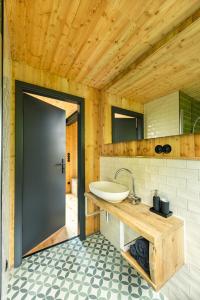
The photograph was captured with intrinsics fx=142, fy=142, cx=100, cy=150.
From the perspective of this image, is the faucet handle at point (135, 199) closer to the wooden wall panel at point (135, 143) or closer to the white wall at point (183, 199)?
the white wall at point (183, 199)

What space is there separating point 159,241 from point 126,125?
126 centimetres

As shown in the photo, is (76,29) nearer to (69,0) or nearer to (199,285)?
(69,0)

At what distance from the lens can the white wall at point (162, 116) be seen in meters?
1.23

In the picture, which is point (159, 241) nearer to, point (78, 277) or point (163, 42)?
point (78, 277)

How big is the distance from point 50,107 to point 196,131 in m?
1.82

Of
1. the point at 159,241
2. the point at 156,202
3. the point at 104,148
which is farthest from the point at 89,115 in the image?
the point at 159,241

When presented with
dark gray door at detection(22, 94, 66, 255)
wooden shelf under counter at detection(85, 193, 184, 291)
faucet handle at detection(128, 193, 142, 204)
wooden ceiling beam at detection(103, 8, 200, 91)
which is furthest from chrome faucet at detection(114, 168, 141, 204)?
wooden ceiling beam at detection(103, 8, 200, 91)

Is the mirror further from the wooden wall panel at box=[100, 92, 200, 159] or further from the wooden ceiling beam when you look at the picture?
the wooden ceiling beam

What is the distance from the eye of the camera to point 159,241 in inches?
36.1

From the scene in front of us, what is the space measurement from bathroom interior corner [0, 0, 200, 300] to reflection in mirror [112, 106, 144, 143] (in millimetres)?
17

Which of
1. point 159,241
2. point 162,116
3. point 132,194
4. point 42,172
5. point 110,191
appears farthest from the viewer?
point 42,172

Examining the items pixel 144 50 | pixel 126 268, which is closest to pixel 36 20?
pixel 144 50

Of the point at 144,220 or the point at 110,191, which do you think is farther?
the point at 110,191

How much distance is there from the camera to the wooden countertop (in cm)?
96
